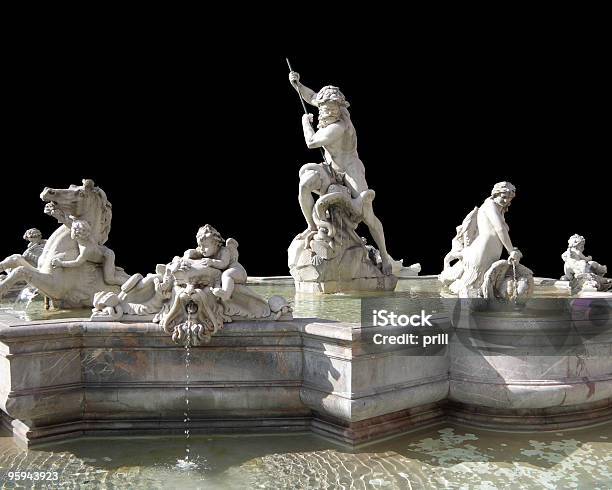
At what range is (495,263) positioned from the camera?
19.4 ft

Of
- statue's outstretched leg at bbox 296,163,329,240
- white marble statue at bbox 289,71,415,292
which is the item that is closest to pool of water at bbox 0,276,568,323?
white marble statue at bbox 289,71,415,292

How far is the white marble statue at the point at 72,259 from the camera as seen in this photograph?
5910mm

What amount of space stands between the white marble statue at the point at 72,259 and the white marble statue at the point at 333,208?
7.50 feet

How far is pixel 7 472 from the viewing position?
4379 mm

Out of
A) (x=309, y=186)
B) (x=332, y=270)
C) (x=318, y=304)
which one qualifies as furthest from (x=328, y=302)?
(x=309, y=186)

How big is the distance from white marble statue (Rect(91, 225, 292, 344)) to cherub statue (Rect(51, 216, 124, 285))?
101 centimetres

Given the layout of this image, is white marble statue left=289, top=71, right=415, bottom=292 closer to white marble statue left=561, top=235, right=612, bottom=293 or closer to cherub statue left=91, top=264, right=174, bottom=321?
white marble statue left=561, top=235, right=612, bottom=293

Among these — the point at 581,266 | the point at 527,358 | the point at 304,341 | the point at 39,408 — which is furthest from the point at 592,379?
the point at 39,408

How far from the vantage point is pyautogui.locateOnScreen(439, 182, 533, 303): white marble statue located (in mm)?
5914

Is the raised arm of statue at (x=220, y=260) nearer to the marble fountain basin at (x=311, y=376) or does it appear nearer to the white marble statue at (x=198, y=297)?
the white marble statue at (x=198, y=297)

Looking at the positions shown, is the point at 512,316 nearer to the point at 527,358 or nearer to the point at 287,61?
the point at 527,358

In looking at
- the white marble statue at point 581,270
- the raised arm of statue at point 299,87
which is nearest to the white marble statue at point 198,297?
the raised arm of statue at point 299,87

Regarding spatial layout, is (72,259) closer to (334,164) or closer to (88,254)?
(88,254)

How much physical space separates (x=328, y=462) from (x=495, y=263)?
7.92 feet
